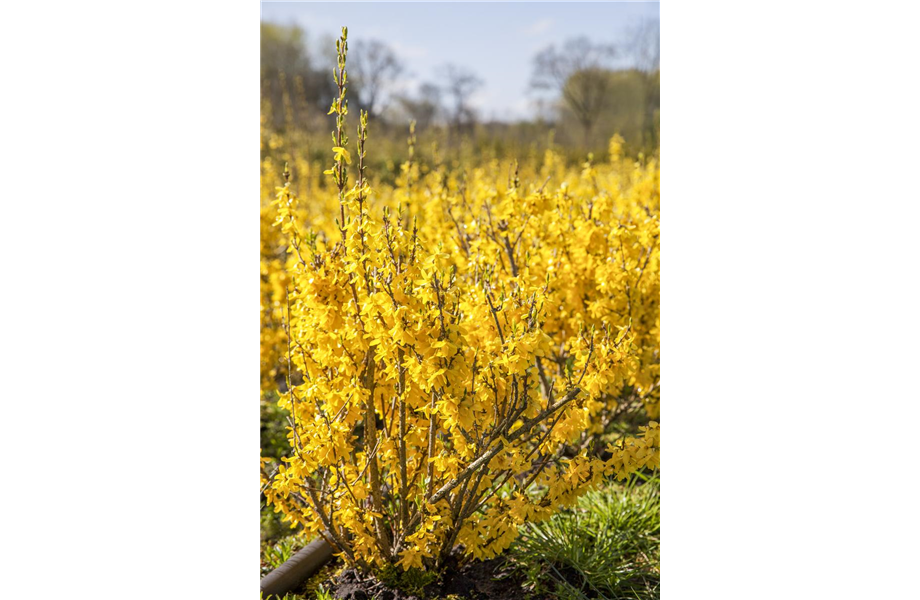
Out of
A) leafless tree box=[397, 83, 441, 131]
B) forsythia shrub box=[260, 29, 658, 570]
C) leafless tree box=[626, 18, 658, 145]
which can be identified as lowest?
forsythia shrub box=[260, 29, 658, 570]

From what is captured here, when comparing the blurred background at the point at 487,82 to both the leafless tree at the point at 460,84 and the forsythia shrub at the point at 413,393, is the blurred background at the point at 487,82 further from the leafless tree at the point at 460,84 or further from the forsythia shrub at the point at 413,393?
the forsythia shrub at the point at 413,393

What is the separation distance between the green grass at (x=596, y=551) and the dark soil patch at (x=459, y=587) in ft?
0.18

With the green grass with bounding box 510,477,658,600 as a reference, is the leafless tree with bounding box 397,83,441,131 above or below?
above

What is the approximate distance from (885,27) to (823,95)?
Result: 143mm

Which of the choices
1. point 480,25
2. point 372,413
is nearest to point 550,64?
point 480,25

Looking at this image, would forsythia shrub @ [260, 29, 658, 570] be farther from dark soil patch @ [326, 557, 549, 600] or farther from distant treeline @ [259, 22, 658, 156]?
distant treeline @ [259, 22, 658, 156]

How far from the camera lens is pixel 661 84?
3.57 ft

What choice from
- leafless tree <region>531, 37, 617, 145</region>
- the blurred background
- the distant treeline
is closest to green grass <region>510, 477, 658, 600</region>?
the blurred background

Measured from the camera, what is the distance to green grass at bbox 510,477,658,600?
2156 millimetres

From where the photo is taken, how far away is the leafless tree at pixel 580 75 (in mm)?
23828

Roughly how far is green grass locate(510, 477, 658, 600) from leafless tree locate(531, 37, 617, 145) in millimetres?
20521

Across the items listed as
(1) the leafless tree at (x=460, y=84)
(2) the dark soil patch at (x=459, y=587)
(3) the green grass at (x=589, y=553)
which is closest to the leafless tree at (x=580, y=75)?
(1) the leafless tree at (x=460, y=84)
